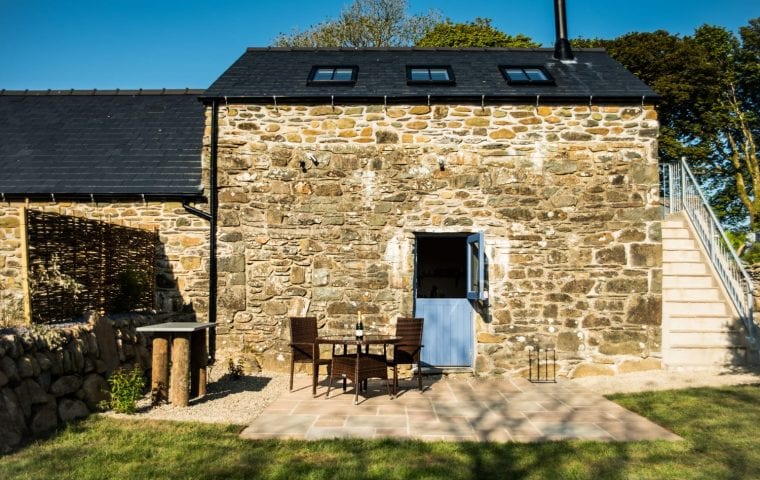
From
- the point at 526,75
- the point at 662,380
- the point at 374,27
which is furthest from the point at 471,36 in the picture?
the point at 662,380

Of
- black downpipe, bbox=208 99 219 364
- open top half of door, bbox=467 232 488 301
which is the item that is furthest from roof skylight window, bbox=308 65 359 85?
open top half of door, bbox=467 232 488 301

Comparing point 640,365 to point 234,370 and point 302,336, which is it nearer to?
point 302,336

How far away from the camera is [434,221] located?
8289 millimetres

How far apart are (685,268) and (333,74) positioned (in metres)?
6.76

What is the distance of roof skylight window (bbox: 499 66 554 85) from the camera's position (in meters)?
9.05

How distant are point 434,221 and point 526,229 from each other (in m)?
1.40

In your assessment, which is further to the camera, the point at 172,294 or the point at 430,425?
the point at 172,294

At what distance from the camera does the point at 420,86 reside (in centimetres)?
899

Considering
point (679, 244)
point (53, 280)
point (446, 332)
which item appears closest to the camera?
point (53, 280)

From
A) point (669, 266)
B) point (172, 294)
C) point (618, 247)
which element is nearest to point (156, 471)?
point (172, 294)

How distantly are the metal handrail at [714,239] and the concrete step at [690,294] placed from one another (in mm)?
244

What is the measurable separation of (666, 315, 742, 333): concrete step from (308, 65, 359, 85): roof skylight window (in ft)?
20.7

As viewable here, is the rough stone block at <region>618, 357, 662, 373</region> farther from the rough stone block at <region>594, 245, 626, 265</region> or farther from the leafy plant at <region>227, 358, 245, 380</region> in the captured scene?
the leafy plant at <region>227, 358, 245, 380</region>

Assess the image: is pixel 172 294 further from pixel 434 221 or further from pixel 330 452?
pixel 330 452
